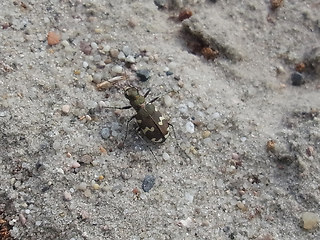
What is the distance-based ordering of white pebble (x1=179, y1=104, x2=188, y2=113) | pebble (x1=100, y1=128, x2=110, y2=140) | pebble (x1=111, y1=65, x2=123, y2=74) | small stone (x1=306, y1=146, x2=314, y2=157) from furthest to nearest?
pebble (x1=111, y1=65, x2=123, y2=74) < white pebble (x1=179, y1=104, x2=188, y2=113) < small stone (x1=306, y1=146, x2=314, y2=157) < pebble (x1=100, y1=128, x2=110, y2=140)

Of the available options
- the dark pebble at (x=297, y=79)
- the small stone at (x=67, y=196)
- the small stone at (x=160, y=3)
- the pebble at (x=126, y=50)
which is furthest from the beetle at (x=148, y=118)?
the dark pebble at (x=297, y=79)

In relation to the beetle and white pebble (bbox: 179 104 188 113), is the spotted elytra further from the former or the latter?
white pebble (bbox: 179 104 188 113)

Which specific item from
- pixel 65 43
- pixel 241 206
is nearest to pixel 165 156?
pixel 241 206

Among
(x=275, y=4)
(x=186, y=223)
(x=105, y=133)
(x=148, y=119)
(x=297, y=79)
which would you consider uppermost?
(x=275, y=4)

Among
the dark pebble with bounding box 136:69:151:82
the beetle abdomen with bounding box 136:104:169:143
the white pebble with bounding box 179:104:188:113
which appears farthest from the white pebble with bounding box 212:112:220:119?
the dark pebble with bounding box 136:69:151:82

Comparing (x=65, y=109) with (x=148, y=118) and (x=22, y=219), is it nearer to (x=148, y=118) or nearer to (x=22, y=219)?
(x=148, y=118)
